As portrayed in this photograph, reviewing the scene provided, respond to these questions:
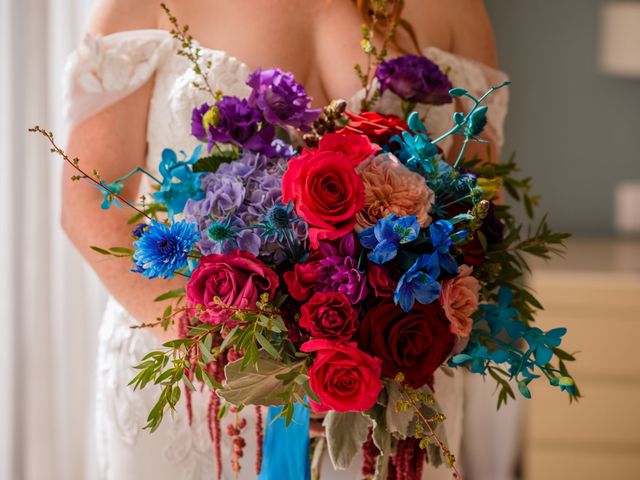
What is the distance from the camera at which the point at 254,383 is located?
829 millimetres

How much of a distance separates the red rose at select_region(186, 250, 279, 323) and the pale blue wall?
2525 millimetres

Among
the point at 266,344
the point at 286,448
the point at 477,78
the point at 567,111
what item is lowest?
the point at 286,448

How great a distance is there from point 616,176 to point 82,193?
2.49m

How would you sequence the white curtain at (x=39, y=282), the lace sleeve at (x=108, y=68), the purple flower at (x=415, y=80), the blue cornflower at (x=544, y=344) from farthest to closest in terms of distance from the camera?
1. the white curtain at (x=39, y=282)
2. the lace sleeve at (x=108, y=68)
3. the purple flower at (x=415, y=80)
4. the blue cornflower at (x=544, y=344)

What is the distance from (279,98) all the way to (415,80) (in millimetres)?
240

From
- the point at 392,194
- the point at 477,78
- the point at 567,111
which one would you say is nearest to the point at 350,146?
the point at 392,194

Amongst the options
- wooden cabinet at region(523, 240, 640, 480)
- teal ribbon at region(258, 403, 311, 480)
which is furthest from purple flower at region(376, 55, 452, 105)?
wooden cabinet at region(523, 240, 640, 480)

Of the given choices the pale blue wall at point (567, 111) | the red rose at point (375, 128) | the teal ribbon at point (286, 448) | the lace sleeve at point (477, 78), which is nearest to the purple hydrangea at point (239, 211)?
the red rose at point (375, 128)

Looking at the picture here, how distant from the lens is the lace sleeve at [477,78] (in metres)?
1.34

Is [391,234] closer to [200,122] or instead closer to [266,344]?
→ [266,344]

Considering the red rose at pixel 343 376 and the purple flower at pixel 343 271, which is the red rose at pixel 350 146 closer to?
the purple flower at pixel 343 271

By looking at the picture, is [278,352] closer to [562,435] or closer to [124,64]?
[124,64]

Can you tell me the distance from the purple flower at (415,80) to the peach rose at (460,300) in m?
0.31

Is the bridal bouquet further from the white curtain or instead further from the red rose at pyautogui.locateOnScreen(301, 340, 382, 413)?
the white curtain
